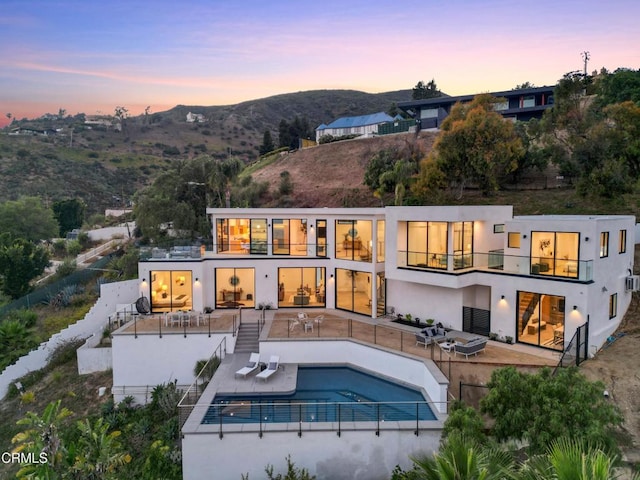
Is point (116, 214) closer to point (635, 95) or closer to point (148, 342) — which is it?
point (148, 342)

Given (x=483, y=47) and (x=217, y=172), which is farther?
(x=483, y=47)

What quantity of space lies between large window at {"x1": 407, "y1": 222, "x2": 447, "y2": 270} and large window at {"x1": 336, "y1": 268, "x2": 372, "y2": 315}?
2.96 meters

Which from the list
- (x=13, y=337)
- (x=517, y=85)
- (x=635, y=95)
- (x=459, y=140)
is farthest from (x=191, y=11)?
(x=517, y=85)

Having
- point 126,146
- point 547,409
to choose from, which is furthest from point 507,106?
point 126,146

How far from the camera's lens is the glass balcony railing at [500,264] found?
52.0ft

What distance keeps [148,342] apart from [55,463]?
910 centimetres

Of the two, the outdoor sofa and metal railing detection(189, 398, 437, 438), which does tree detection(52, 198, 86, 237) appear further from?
the outdoor sofa

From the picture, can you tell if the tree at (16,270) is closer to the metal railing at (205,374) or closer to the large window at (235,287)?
the large window at (235,287)

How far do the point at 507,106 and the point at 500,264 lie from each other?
145ft

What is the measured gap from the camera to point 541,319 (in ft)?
55.0

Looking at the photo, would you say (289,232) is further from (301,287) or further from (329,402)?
(329,402)

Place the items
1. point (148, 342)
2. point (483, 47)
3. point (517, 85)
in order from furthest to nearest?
point (517, 85), point (483, 47), point (148, 342)

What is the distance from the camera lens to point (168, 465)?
43.3 feet

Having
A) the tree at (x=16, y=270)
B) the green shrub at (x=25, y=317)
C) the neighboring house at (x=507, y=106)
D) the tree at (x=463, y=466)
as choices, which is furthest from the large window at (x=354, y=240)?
the neighboring house at (x=507, y=106)
